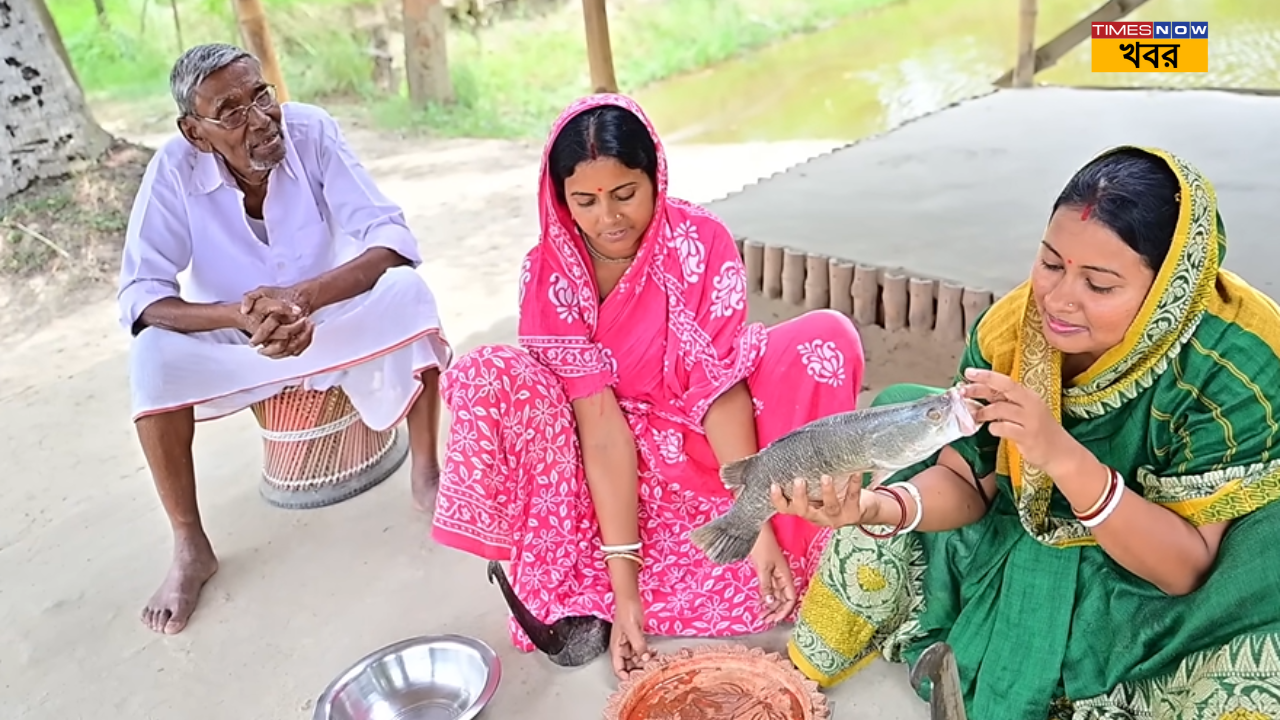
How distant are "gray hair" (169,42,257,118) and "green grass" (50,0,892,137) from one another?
6.34 meters

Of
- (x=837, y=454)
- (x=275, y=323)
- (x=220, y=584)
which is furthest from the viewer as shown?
(x=220, y=584)

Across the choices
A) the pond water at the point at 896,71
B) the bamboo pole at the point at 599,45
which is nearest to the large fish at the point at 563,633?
the bamboo pole at the point at 599,45

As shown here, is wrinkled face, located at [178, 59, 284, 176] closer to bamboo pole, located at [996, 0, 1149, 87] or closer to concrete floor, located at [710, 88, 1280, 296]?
concrete floor, located at [710, 88, 1280, 296]

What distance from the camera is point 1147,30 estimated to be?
5.07 meters

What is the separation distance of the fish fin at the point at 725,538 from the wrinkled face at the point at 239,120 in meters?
1.62

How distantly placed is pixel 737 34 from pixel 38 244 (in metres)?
9.68

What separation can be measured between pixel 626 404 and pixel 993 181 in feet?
8.12

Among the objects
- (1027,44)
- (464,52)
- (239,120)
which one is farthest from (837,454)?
(464,52)

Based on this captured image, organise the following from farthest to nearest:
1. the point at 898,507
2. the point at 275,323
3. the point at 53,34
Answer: the point at 53,34 < the point at 275,323 < the point at 898,507

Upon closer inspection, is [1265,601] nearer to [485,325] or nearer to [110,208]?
[485,325]

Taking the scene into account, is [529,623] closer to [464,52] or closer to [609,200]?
[609,200]

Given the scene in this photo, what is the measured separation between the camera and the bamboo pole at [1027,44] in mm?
6078

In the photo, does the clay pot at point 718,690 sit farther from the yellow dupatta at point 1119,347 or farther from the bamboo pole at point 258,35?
the bamboo pole at point 258,35

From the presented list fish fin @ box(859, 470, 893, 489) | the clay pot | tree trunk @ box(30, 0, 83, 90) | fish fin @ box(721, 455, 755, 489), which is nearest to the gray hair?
fish fin @ box(721, 455, 755, 489)
